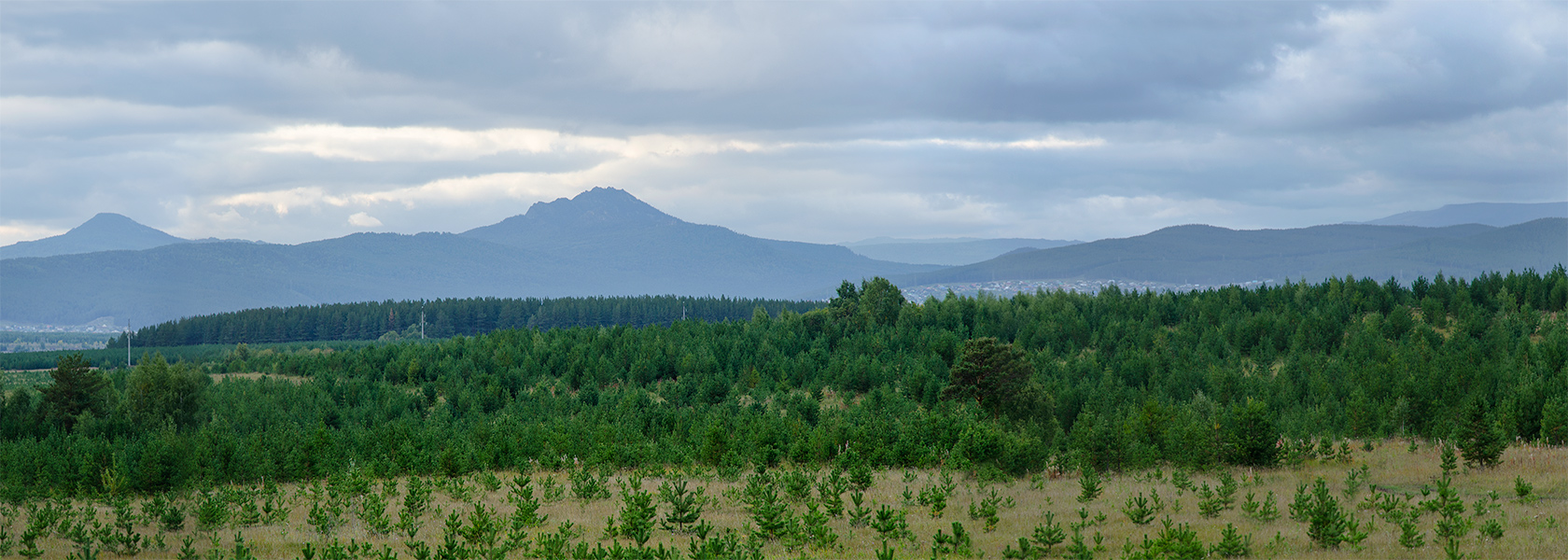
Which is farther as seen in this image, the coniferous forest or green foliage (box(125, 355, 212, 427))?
green foliage (box(125, 355, 212, 427))

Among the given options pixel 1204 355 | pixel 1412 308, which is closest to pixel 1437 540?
pixel 1204 355

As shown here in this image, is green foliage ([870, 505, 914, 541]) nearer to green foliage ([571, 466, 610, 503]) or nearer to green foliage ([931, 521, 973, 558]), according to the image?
green foliage ([931, 521, 973, 558])

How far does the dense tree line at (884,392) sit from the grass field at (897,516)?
3567 mm

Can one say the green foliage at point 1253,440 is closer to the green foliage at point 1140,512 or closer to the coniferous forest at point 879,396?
the coniferous forest at point 879,396

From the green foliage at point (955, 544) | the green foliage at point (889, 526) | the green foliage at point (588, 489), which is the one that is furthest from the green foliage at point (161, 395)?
the green foliage at point (955, 544)

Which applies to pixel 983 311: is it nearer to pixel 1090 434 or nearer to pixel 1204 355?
pixel 1204 355

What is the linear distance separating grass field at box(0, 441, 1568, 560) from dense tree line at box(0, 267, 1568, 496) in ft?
11.7

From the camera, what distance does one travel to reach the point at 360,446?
6150 centimetres

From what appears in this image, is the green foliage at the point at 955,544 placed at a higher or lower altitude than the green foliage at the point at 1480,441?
lower

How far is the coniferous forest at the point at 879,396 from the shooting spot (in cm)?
5150

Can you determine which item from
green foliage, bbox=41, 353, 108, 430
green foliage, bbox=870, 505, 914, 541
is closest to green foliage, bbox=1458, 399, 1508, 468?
green foliage, bbox=870, 505, 914, 541

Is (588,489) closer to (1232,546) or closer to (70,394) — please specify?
(1232,546)

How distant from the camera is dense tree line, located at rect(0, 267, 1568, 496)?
54.1 meters

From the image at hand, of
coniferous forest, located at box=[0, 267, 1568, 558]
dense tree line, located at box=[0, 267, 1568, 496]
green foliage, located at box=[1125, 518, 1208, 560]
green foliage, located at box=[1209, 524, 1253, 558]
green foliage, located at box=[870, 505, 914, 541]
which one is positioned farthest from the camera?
dense tree line, located at box=[0, 267, 1568, 496]
